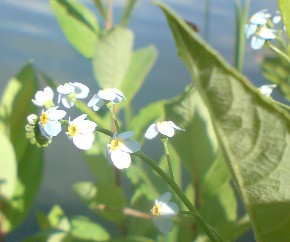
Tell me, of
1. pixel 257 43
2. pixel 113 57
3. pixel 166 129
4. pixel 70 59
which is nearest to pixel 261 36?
pixel 257 43

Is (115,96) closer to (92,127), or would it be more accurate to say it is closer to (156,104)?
(92,127)

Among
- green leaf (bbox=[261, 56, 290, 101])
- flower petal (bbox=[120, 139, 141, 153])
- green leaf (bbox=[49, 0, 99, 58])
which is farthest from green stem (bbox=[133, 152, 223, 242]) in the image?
green leaf (bbox=[49, 0, 99, 58])

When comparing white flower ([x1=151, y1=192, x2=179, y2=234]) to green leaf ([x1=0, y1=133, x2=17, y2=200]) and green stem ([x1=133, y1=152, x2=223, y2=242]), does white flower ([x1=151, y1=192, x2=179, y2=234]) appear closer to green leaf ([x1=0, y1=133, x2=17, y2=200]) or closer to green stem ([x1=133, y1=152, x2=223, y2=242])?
green stem ([x1=133, y1=152, x2=223, y2=242])

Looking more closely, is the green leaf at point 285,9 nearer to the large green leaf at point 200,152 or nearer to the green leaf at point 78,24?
the large green leaf at point 200,152

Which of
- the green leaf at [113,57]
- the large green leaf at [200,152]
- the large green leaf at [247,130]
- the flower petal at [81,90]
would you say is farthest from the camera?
the green leaf at [113,57]

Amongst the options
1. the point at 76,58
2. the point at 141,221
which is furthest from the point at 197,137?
the point at 76,58

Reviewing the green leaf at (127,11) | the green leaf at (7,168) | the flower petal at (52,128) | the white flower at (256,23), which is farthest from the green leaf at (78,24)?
the flower petal at (52,128)

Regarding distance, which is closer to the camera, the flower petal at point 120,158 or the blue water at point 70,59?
the flower petal at point 120,158
